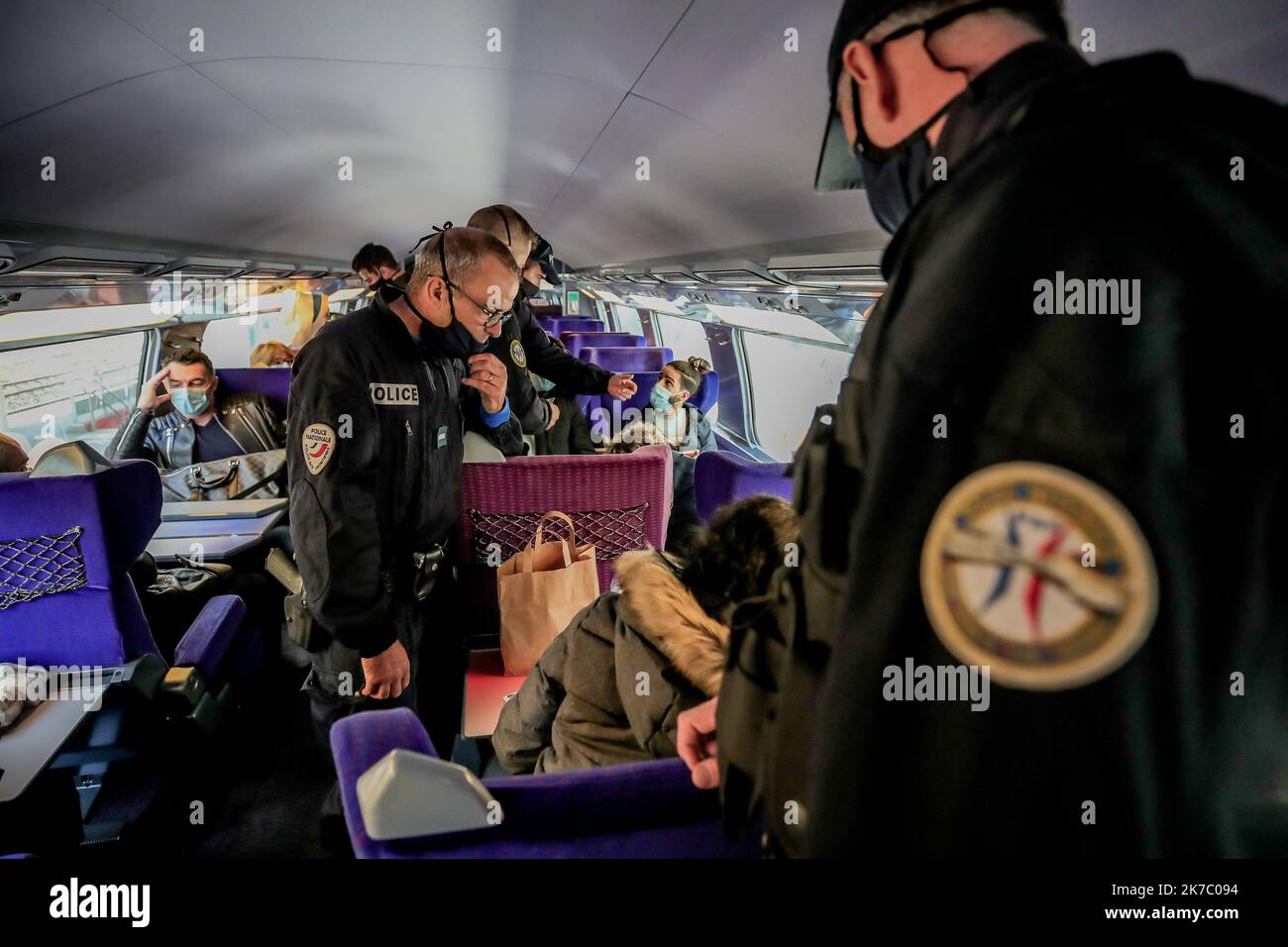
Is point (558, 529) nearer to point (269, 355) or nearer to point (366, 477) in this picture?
point (366, 477)

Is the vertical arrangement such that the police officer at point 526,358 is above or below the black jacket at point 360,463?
above

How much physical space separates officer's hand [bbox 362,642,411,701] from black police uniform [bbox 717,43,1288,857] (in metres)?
1.40

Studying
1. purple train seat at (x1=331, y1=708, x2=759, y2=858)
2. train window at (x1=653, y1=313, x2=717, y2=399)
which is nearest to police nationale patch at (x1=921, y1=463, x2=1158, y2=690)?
purple train seat at (x1=331, y1=708, x2=759, y2=858)

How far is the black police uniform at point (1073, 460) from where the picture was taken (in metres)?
0.65

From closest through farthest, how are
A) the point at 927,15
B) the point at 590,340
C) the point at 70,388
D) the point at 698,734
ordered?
the point at 927,15, the point at 698,734, the point at 70,388, the point at 590,340

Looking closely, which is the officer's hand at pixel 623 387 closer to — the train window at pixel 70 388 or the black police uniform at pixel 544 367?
the black police uniform at pixel 544 367

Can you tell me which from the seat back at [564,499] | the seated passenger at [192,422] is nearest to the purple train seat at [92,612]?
the seat back at [564,499]

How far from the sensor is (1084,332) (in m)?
0.65

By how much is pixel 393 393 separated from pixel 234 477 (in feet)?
9.39

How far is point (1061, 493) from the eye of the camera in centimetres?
70

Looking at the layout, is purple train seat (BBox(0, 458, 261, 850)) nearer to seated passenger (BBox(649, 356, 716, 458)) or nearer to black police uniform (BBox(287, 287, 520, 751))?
black police uniform (BBox(287, 287, 520, 751))

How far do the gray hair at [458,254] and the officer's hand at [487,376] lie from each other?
19.7 inches

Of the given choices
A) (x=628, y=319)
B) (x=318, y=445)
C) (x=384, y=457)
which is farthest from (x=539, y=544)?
(x=628, y=319)

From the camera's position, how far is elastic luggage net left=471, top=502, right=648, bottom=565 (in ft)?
7.38
